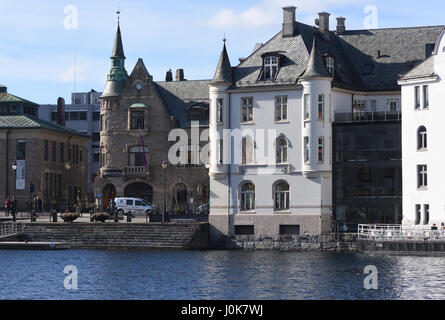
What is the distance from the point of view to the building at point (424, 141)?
85.4 m

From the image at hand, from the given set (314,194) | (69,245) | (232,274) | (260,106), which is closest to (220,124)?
(260,106)

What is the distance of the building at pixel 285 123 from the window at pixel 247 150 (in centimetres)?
8

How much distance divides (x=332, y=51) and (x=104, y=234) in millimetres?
25361

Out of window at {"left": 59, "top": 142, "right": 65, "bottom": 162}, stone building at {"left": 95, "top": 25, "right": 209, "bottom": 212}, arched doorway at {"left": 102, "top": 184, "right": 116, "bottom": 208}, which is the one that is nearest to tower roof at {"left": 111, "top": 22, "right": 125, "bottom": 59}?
stone building at {"left": 95, "top": 25, "right": 209, "bottom": 212}

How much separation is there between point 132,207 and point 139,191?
8.90m

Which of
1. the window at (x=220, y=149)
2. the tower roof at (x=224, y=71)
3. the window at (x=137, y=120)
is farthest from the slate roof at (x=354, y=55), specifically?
the window at (x=137, y=120)

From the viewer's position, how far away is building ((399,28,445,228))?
8544 cm

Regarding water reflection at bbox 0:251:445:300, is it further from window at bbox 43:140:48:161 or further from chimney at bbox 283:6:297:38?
window at bbox 43:140:48:161

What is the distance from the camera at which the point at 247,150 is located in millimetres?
93250

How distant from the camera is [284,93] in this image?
301 feet

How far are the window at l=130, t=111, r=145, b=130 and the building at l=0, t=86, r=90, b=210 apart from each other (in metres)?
8.28

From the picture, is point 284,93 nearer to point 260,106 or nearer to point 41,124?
point 260,106

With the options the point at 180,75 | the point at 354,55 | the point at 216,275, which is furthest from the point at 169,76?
the point at 216,275

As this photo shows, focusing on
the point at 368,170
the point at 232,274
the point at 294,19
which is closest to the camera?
the point at 232,274
